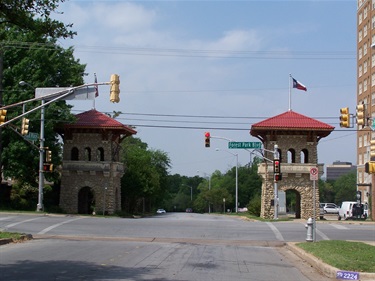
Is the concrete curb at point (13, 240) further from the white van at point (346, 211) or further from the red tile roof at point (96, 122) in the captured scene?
the white van at point (346, 211)

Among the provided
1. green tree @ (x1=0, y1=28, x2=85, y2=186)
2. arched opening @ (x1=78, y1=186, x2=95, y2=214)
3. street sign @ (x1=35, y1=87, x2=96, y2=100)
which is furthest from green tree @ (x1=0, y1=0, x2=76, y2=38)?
arched opening @ (x1=78, y1=186, x2=95, y2=214)

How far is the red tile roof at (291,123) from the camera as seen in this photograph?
163ft

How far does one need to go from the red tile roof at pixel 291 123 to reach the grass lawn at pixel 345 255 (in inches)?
1185

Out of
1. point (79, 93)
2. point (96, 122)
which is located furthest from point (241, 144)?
point (79, 93)

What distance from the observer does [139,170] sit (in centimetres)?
6688

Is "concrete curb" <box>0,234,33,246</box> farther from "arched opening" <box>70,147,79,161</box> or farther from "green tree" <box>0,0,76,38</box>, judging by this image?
"arched opening" <box>70,147,79,161</box>

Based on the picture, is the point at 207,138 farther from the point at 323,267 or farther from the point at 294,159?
the point at 323,267

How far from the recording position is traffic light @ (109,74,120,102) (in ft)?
72.3

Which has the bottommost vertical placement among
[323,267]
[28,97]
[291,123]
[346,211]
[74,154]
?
[346,211]

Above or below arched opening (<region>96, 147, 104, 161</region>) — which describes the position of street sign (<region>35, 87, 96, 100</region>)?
above

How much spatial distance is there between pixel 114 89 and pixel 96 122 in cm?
3053

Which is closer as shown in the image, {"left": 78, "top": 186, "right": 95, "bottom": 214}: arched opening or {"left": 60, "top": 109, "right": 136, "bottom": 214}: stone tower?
{"left": 60, "top": 109, "right": 136, "bottom": 214}: stone tower

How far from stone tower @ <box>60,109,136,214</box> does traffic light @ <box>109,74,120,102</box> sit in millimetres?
29627

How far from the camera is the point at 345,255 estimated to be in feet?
51.8
